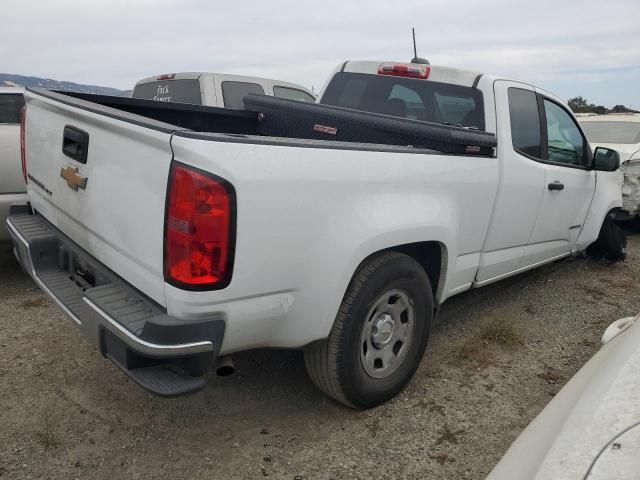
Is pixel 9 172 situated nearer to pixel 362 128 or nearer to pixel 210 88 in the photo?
pixel 362 128

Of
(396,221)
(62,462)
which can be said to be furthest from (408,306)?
(62,462)

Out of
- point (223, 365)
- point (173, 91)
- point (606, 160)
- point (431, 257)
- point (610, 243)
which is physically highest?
point (173, 91)

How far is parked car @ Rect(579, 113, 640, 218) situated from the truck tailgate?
6.05 metres

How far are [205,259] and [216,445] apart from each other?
1.09 metres

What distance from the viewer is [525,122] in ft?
12.5

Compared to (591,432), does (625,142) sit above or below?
above

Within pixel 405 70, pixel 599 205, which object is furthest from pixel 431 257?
pixel 599 205

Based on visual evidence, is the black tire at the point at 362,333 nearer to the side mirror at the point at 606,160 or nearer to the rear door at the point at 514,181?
the rear door at the point at 514,181

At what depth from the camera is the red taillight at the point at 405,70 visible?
3895 mm

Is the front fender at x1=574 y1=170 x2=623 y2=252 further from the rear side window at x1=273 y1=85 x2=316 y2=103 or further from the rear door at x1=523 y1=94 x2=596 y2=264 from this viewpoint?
the rear side window at x1=273 y1=85 x2=316 y2=103

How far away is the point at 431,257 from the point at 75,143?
1.98 metres

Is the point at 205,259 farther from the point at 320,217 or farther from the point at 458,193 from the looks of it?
the point at 458,193

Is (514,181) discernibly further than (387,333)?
Yes

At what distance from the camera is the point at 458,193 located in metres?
3.09
